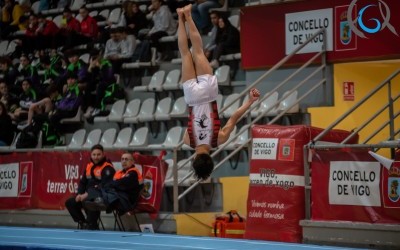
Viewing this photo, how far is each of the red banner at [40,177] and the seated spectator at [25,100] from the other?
134 inches

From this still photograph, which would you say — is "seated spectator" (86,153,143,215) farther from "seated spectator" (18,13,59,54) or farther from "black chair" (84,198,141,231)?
"seated spectator" (18,13,59,54)

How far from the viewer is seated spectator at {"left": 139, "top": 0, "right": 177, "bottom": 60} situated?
17.3 m

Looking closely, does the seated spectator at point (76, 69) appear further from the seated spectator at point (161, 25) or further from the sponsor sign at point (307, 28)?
the sponsor sign at point (307, 28)

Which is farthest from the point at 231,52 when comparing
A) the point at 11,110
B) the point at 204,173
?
the point at 204,173

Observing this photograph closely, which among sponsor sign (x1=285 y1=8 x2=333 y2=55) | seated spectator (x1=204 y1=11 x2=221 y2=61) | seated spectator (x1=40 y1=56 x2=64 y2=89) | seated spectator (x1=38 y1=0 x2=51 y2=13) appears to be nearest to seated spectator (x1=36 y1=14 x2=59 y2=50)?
seated spectator (x1=40 y1=56 x2=64 y2=89)

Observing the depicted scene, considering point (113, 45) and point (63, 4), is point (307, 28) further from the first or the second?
point (63, 4)

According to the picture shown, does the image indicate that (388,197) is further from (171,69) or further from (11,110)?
(11,110)

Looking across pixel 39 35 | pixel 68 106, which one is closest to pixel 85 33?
pixel 39 35

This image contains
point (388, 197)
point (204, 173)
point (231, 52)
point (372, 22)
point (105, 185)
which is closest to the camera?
point (204, 173)

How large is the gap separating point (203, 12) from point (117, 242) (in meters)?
7.66

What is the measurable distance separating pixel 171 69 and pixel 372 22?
16.5ft

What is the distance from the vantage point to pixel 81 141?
16891mm

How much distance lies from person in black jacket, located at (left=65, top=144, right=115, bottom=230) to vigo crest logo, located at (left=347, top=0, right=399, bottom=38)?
4.53 meters

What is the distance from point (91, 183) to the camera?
13.1 m
